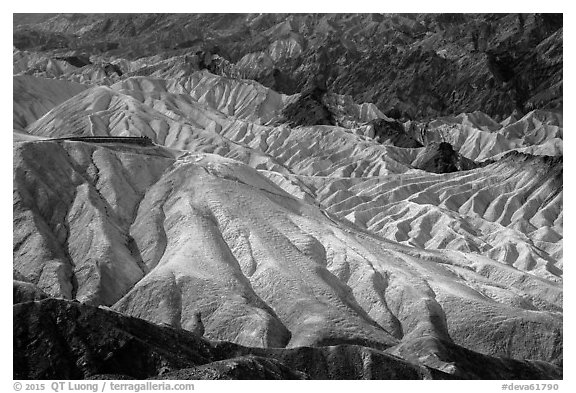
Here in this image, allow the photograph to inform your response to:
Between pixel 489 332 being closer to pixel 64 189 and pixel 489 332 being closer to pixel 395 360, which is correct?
pixel 395 360

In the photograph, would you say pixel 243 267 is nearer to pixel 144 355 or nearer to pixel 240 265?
pixel 240 265

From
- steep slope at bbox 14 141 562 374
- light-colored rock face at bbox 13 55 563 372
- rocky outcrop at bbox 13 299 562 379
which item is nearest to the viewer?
rocky outcrop at bbox 13 299 562 379

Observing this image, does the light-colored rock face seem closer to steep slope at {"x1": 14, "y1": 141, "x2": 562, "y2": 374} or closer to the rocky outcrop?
steep slope at {"x1": 14, "y1": 141, "x2": 562, "y2": 374}

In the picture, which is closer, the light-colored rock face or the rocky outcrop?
the rocky outcrop

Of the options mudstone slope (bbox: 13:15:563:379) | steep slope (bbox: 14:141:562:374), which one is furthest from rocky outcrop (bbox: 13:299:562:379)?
steep slope (bbox: 14:141:562:374)

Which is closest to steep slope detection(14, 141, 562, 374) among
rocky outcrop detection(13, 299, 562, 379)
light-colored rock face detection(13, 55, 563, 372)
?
light-colored rock face detection(13, 55, 563, 372)

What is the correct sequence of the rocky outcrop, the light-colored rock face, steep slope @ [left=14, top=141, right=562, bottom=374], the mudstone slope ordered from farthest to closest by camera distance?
steep slope @ [left=14, top=141, right=562, bottom=374]
the light-colored rock face
the mudstone slope
the rocky outcrop

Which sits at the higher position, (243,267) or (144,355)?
(243,267)

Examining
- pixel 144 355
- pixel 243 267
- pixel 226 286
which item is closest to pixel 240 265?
pixel 243 267

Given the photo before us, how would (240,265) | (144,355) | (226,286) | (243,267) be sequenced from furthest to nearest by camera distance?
(240,265), (243,267), (226,286), (144,355)

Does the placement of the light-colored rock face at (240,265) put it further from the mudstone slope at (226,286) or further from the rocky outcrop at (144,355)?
the rocky outcrop at (144,355)

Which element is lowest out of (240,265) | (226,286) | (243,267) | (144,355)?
(144,355)

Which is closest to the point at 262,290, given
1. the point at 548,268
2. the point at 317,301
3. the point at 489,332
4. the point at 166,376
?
the point at 317,301
